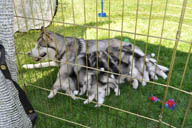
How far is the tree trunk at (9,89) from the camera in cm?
133

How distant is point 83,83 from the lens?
9.28ft

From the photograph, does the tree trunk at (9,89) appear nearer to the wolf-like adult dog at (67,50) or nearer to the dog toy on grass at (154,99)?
the wolf-like adult dog at (67,50)

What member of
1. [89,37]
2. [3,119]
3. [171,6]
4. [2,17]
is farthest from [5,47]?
[171,6]

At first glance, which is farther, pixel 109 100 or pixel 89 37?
pixel 89 37

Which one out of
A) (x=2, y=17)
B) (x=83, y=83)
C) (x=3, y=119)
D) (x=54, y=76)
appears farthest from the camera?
(x=54, y=76)

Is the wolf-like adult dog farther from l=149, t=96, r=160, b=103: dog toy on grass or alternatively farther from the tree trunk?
the tree trunk

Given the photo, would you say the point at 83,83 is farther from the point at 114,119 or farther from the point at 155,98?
the point at 155,98

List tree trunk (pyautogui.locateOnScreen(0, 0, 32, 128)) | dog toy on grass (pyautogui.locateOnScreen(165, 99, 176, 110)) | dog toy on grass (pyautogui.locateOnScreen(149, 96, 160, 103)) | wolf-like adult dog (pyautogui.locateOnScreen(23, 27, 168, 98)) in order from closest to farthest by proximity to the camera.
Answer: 1. tree trunk (pyautogui.locateOnScreen(0, 0, 32, 128))
2. dog toy on grass (pyautogui.locateOnScreen(165, 99, 176, 110))
3. dog toy on grass (pyautogui.locateOnScreen(149, 96, 160, 103))
4. wolf-like adult dog (pyautogui.locateOnScreen(23, 27, 168, 98))

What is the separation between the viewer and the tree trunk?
133cm

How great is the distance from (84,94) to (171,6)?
10.1ft

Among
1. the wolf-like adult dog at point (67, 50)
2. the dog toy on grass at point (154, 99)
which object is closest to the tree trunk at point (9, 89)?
the wolf-like adult dog at point (67, 50)

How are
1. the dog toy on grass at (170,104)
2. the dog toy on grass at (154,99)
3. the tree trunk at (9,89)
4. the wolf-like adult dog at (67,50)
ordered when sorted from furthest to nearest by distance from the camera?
1. the wolf-like adult dog at (67,50)
2. the dog toy on grass at (154,99)
3. the dog toy on grass at (170,104)
4. the tree trunk at (9,89)

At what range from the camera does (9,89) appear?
1.47 metres

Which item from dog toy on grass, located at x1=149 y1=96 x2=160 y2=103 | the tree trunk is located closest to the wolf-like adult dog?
dog toy on grass, located at x1=149 y1=96 x2=160 y2=103
